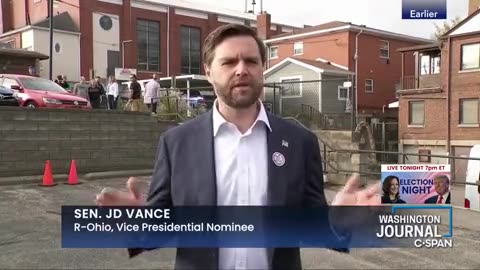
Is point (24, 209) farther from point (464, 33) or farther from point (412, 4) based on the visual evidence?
point (464, 33)

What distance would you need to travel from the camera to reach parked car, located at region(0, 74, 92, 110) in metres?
15.1

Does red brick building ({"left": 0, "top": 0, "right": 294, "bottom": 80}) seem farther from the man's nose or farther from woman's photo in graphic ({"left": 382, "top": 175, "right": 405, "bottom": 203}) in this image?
the man's nose

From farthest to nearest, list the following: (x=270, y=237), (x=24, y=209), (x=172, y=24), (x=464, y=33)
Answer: (x=172, y=24) < (x=464, y=33) < (x=24, y=209) < (x=270, y=237)

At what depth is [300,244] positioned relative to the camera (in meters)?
2.30

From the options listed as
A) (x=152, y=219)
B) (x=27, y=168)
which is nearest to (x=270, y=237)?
(x=152, y=219)

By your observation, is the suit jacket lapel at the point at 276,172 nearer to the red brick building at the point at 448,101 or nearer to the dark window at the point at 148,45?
the red brick building at the point at 448,101

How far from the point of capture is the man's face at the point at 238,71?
2.12 meters

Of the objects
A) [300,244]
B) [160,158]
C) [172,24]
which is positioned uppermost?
[172,24]

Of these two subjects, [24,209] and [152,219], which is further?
[24,209]

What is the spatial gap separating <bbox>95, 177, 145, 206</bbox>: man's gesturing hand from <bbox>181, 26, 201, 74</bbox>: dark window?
4867cm

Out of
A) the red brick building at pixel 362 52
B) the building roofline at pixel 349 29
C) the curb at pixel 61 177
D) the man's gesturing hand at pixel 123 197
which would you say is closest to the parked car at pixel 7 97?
the curb at pixel 61 177

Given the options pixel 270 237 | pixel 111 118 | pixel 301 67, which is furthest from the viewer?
pixel 301 67

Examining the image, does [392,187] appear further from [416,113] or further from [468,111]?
[416,113]

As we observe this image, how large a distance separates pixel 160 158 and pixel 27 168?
37.7ft
